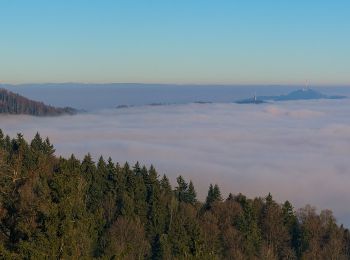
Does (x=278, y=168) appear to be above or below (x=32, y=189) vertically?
below

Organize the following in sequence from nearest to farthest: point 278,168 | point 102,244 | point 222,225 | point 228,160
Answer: point 102,244 < point 222,225 < point 278,168 < point 228,160

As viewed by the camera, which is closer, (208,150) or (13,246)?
(13,246)

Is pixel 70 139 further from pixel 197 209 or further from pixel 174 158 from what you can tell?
pixel 197 209

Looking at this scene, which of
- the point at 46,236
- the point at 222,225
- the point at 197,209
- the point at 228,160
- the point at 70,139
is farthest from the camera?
the point at 70,139

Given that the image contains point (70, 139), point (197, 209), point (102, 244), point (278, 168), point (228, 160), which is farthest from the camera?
point (70, 139)

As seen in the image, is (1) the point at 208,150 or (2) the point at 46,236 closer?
(2) the point at 46,236

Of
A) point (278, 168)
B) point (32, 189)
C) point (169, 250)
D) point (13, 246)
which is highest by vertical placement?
point (32, 189)

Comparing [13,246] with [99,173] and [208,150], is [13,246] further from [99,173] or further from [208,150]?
[208,150]

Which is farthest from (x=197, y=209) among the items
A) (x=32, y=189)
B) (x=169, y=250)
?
(x=32, y=189)

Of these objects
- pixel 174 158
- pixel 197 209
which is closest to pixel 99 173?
pixel 197 209
